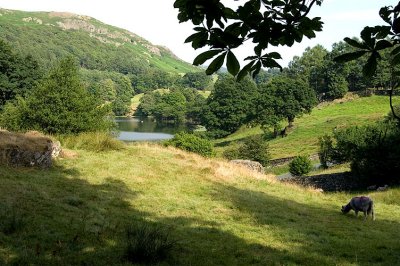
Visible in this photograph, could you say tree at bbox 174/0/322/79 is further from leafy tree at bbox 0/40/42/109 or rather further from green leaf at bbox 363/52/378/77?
leafy tree at bbox 0/40/42/109

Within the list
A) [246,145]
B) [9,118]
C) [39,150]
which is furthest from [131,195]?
[246,145]

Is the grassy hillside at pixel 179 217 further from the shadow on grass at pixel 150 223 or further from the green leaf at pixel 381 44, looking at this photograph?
the green leaf at pixel 381 44

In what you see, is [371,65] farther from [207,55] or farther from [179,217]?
[179,217]

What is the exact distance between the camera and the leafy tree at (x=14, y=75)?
60594 mm

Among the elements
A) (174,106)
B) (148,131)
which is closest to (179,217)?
(148,131)

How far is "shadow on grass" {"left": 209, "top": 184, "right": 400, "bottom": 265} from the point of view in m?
9.63

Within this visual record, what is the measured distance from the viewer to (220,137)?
9288cm

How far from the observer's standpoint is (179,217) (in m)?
12.8

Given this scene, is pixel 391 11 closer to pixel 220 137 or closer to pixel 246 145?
pixel 246 145

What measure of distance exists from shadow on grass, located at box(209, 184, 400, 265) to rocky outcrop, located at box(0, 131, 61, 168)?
8.37 metres

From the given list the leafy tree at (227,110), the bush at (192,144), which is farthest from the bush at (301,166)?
the leafy tree at (227,110)

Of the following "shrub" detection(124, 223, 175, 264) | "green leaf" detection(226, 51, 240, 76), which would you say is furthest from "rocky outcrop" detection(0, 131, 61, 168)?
"green leaf" detection(226, 51, 240, 76)

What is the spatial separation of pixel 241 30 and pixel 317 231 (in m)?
10.7

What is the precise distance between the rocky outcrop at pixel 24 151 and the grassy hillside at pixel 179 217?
0.71 meters
